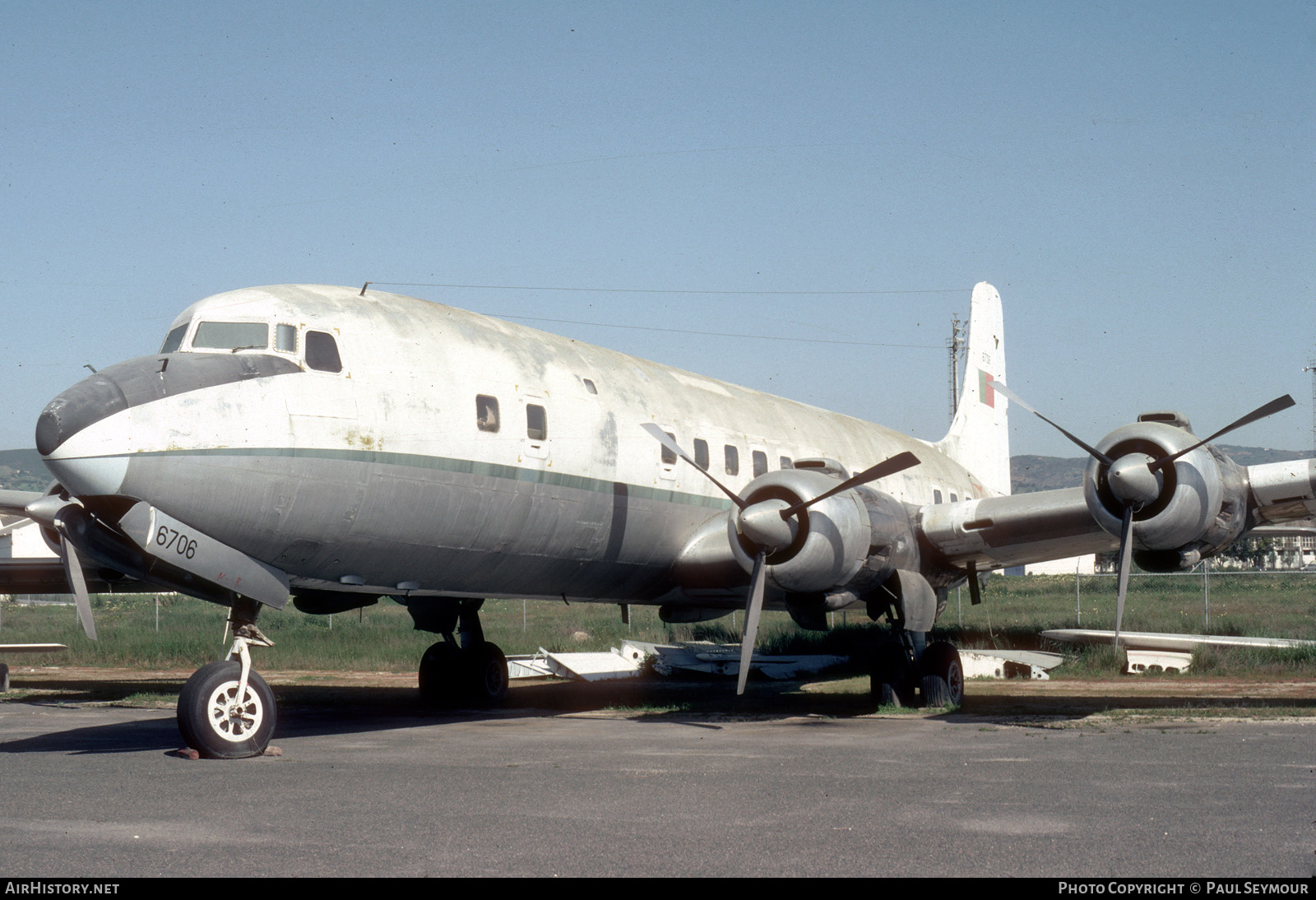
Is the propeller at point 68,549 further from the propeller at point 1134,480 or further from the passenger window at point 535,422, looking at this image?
the propeller at point 1134,480

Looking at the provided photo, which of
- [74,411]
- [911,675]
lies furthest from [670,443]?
[74,411]

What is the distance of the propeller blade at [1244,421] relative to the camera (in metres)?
10.9

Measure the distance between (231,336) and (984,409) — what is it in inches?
609

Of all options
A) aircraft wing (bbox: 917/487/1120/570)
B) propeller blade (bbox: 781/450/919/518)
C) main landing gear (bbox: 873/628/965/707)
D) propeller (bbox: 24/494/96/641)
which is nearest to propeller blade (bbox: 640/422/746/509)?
propeller blade (bbox: 781/450/919/518)

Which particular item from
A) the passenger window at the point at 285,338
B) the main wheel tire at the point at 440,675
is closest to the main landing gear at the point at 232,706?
the passenger window at the point at 285,338

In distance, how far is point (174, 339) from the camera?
1025 cm

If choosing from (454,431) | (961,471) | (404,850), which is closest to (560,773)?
(404,850)

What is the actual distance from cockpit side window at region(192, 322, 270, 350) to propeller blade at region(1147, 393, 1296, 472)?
8.39 metres

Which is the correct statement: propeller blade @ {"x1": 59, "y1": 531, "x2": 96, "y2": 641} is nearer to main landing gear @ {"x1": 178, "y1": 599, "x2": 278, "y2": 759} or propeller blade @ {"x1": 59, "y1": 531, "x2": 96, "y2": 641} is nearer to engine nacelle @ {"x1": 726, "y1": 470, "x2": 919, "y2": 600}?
main landing gear @ {"x1": 178, "y1": 599, "x2": 278, "y2": 759}

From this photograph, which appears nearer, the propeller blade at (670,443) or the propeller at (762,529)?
the propeller at (762,529)

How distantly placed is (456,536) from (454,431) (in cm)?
100

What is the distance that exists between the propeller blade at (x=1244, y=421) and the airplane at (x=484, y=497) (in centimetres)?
4

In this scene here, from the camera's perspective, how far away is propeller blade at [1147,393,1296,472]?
10.9 metres

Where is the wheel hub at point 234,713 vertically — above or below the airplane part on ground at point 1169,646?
above
